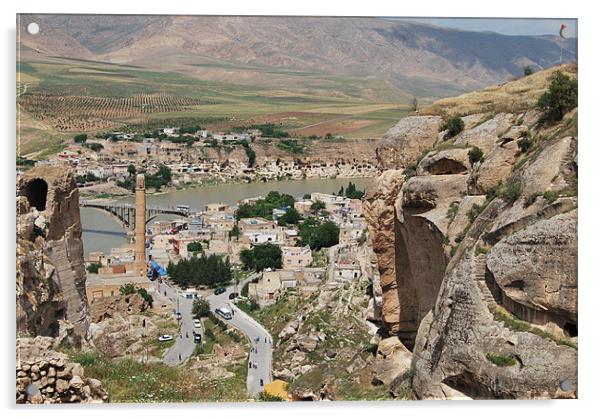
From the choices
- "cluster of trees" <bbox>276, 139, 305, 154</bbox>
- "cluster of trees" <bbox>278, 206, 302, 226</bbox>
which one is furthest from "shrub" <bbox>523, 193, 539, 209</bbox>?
"cluster of trees" <bbox>276, 139, 305, 154</bbox>

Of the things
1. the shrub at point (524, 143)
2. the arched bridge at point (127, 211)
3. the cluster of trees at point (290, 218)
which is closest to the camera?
the shrub at point (524, 143)

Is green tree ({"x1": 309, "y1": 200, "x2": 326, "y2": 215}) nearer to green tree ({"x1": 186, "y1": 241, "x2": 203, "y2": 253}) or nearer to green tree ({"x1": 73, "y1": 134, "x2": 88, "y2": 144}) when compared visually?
green tree ({"x1": 186, "y1": 241, "x2": 203, "y2": 253})

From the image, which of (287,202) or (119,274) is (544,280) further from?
(287,202)

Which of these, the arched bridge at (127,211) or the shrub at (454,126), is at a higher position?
the shrub at (454,126)

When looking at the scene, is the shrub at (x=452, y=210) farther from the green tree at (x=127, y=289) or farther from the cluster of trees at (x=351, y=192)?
the cluster of trees at (x=351, y=192)

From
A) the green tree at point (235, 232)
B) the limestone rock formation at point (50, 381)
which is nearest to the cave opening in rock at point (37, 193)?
the limestone rock formation at point (50, 381)

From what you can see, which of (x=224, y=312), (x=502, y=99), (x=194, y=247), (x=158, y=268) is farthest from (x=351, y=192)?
(x=502, y=99)
